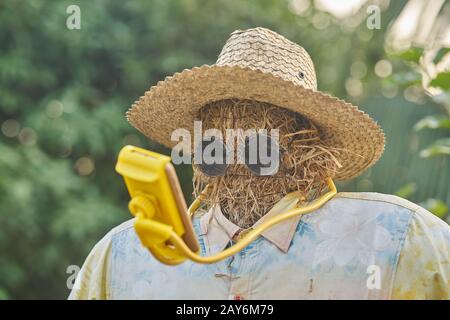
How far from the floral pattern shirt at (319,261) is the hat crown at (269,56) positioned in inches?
11.2

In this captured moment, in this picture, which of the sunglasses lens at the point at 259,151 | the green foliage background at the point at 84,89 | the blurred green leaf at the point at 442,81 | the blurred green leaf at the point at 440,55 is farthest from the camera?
the green foliage background at the point at 84,89

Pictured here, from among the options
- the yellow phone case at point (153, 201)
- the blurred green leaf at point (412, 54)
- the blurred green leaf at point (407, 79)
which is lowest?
the yellow phone case at point (153, 201)

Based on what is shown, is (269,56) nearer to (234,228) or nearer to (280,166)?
(280,166)

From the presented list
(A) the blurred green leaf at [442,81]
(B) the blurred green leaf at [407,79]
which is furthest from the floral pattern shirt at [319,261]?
(B) the blurred green leaf at [407,79]

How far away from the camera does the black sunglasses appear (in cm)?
174

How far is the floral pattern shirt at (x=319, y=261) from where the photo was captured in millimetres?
1633

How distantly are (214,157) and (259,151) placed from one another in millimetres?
106

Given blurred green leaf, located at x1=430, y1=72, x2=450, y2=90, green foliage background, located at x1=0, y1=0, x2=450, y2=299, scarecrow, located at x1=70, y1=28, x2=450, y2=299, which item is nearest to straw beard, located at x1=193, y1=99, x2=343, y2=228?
scarecrow, located at x1=70, y1=28, x2=450, y2=299

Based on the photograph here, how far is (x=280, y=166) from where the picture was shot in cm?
178

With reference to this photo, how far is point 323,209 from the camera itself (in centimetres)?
177

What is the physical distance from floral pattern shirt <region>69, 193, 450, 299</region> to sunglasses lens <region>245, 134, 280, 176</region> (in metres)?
0.10

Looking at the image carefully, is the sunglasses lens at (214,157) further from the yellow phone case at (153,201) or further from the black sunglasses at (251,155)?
the yellow phone case at (153,201)

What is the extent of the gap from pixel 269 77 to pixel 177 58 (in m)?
3.85

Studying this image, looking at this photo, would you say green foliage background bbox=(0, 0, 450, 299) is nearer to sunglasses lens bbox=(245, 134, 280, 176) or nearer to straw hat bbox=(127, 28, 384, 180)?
straw hat bbox=(127, 28, 384, 180)
